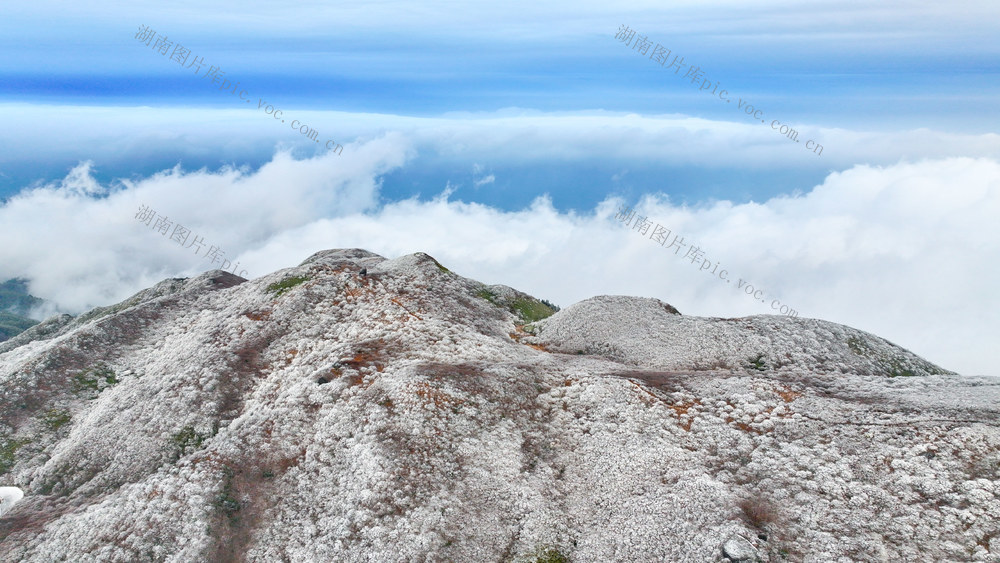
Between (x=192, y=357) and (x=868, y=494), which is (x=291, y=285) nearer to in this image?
(x=192, y=357)

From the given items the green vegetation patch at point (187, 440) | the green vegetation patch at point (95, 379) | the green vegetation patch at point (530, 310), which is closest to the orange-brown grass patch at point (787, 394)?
the green vegetation patch at point (530, 310)

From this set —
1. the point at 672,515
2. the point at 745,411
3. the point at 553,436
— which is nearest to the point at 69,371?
the point at 553,436

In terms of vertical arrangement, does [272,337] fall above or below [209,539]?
above

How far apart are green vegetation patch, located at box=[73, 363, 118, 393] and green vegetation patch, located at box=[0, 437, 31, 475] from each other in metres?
6.56

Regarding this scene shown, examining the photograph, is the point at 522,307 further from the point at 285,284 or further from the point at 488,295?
the point at 285,284

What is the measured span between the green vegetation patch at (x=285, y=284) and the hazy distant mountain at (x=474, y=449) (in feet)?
15.0

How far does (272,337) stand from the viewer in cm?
4659

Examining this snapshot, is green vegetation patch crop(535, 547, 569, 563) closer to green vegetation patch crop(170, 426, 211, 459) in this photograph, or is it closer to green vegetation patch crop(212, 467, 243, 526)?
green vegetation patch crop(212, 467, 243, 526)

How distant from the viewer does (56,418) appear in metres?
42.2

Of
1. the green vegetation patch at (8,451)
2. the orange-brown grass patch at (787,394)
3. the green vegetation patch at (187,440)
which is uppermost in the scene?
the orange-brown grass patch at (787,394)

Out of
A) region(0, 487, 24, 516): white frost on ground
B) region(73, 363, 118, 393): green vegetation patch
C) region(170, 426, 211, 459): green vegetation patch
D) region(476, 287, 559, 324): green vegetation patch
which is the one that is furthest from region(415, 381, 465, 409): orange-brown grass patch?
region(73, 363, 118, 393): green vegetation patch

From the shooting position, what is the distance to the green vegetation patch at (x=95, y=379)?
4619cm

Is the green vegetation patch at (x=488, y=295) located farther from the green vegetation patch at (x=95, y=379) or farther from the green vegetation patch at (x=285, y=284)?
the green vegetation patch at (x=95, y=379)

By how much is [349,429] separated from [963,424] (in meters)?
33.5
